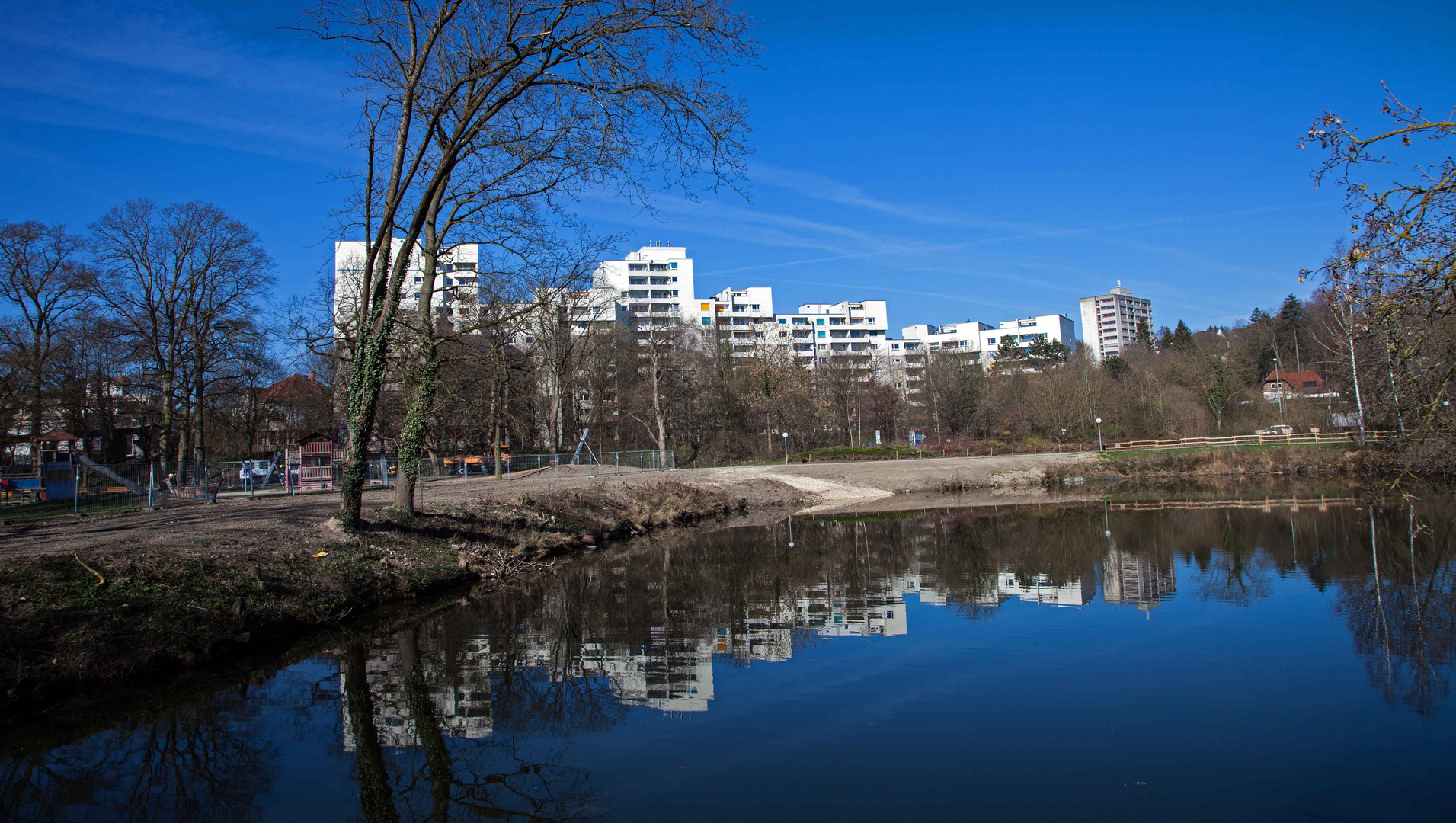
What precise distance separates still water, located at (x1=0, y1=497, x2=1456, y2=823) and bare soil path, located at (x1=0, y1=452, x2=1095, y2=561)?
497 centimetres

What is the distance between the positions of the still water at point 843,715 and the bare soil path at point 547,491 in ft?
16.3

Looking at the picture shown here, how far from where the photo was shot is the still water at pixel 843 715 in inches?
241

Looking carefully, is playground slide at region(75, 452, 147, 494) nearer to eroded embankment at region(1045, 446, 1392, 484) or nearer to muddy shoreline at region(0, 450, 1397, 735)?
muddy shoreline at region(0, 450, 1397, 735)

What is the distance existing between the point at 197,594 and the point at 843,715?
8848mm

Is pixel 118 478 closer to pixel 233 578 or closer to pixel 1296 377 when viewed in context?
pixel 233 578

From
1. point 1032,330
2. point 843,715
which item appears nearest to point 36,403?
point 843,715

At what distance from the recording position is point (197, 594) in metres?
11.3

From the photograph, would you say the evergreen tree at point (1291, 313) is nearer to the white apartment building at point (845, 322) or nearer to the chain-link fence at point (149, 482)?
the white apartment building at point (845, 322)

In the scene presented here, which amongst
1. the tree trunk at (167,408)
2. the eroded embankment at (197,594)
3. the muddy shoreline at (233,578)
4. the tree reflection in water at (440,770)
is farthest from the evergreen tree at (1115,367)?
the tree reflection in water at (440,770)

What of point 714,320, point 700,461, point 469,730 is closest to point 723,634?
point 469,730

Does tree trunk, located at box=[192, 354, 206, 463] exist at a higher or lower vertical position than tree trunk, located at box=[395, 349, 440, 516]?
higher

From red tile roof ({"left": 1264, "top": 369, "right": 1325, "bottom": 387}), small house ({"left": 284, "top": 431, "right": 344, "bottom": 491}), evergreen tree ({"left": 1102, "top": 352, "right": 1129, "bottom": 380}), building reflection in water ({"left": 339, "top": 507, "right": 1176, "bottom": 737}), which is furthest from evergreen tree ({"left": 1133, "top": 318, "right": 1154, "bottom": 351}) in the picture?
building reflection in water ({"left": 339, "top": 507, "right": 1176, "bottom": 737})

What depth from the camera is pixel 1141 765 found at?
21.2 ft

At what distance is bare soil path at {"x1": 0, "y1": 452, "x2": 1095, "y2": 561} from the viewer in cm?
1474
